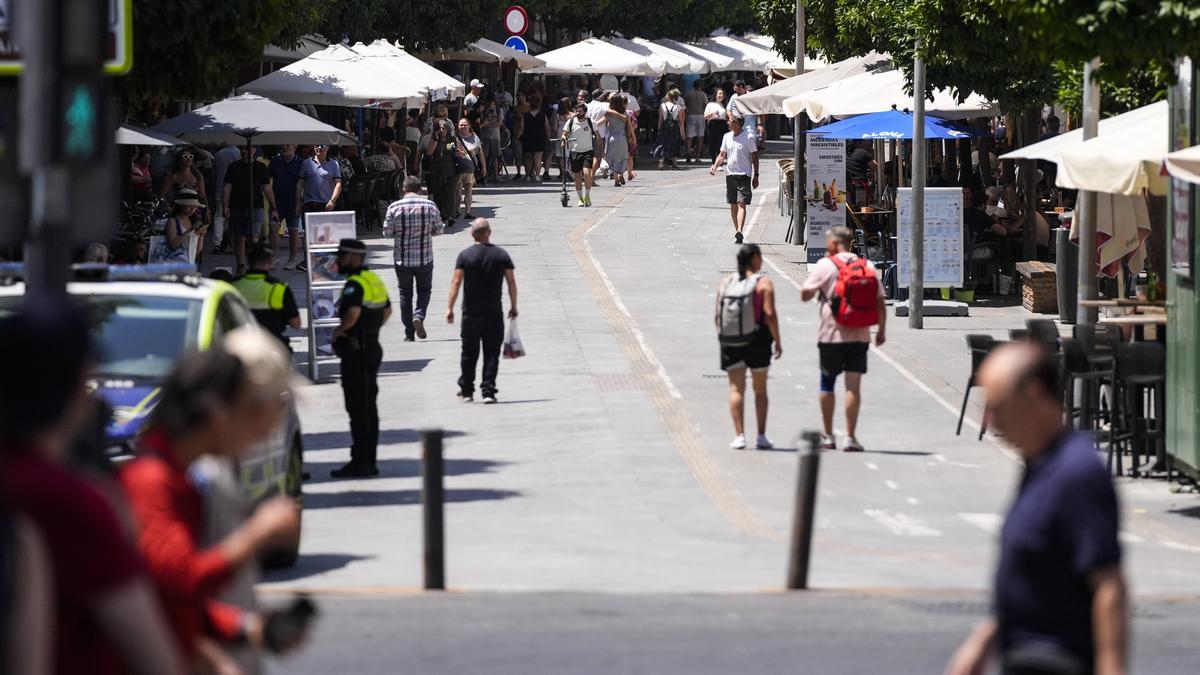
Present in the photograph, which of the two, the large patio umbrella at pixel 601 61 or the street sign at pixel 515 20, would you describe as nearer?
the street sign at pixel 515 20

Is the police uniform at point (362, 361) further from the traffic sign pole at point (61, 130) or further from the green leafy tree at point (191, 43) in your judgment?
the traffic sign pole at point (61, 130)

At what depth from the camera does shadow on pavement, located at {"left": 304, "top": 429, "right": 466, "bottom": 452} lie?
52.5 feet

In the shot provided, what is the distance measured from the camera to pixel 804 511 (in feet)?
33.0

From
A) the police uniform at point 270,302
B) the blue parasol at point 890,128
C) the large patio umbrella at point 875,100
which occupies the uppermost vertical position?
the large patio umbrella at point 875,100

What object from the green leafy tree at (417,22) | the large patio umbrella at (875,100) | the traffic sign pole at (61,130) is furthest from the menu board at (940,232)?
the green leafy tree at (417,22)

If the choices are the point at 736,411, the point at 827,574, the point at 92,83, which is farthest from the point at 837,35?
the point at 92,83

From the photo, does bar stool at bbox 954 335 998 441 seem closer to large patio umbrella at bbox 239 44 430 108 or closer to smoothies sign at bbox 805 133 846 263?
smoothies sign at bbox 805 133 846 263

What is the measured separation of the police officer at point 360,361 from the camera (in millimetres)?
14291

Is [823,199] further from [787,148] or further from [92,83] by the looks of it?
[787,148]

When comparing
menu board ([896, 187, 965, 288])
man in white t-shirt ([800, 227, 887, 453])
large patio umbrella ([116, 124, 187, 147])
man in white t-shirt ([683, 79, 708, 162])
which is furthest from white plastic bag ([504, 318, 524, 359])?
man in white t-shirt ([683, 79, 708, 162])

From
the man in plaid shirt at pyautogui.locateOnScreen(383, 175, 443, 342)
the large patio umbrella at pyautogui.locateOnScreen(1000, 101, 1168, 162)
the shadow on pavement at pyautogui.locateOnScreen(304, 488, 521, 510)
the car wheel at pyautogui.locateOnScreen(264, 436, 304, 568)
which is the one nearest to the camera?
the car wheel at pyautogui.locateOnScreen(264, 436, 304, 568)

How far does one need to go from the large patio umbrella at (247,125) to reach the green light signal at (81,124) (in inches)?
692

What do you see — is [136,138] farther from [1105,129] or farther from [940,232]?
[1105,129]

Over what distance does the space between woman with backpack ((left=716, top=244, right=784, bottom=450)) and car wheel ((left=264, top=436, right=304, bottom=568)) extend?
4395mm
